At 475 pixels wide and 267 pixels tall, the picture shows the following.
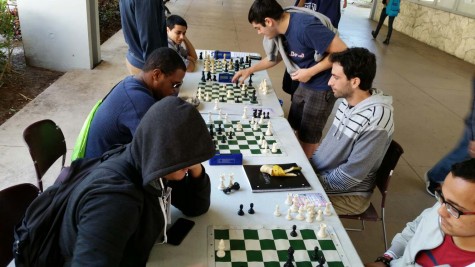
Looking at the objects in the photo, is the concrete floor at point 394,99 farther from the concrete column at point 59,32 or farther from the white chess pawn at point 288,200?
the white chess pawn at point 288,200

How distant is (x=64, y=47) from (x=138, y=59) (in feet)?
11.0

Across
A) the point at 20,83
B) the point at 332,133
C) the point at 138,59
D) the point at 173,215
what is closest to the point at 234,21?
the point at 20,83

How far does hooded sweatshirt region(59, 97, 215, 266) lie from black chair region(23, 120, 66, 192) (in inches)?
42.0

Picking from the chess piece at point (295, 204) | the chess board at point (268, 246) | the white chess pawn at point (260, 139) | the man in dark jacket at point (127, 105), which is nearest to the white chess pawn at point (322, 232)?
the chess board at point (268, 246)

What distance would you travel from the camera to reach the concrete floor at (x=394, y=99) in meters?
3.54

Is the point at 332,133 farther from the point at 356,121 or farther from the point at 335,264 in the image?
the point at 335,264

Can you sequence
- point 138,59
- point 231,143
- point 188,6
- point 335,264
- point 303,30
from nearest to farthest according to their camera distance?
point 335,264 → point 231,143 → point 303,30 → point 138,59 → point 188,6

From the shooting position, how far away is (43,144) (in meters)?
2.37

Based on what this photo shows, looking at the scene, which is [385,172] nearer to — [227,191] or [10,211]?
[227,191]

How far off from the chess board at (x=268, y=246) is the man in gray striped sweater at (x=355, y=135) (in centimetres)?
72

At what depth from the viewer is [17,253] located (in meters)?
1.41

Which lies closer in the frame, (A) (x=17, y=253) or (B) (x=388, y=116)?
(A) (x=17, y=253)

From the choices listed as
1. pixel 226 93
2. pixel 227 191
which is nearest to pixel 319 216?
pixel 227 191

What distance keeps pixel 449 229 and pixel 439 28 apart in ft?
34.3
